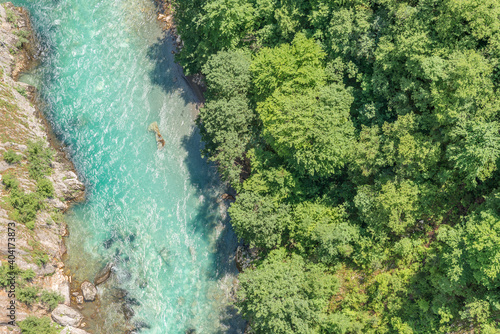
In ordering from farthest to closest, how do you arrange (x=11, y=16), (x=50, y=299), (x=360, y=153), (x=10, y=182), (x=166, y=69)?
1. (x=11, y=16)
2. (x=166, y=69)
3. (x=50, y=299)
4. (x=10, y=182)
5. (x=360, y=153)

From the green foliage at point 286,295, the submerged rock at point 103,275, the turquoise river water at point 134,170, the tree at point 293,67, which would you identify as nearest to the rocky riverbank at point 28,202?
the submerged rock at point 103,275

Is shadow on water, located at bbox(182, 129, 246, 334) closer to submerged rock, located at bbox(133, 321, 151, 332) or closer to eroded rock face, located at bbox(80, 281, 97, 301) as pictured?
Answer: submerged rock, located at bbox(133, 321, 151, 332)

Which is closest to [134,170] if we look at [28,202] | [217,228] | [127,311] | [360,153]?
[28,202]

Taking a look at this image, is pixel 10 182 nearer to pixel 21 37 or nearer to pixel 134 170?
pixel 134 170

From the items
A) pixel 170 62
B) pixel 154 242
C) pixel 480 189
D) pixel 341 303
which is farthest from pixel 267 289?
pixel 170 62

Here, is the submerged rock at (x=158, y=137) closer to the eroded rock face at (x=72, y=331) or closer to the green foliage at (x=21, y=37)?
the green foliage at (x=21, y=37)

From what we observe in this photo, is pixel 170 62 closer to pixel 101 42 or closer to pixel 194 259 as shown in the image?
pixel 101 42

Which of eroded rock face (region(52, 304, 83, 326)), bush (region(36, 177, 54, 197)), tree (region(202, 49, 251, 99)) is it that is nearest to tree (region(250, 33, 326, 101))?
tree (region(202, 49, 251, 99))
